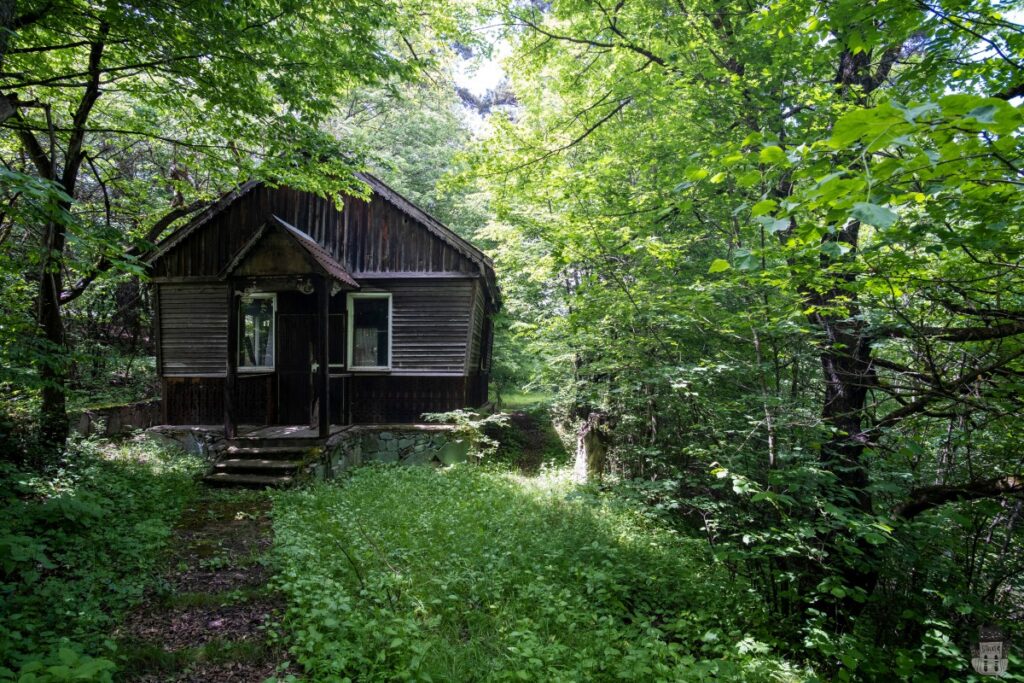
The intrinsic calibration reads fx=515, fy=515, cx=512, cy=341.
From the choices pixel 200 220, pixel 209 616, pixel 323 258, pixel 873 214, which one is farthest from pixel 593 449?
pixel 200 220

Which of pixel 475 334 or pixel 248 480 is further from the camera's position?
pixel 475 334

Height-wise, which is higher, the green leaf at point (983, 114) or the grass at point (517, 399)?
the green leaf at point (983, 114)

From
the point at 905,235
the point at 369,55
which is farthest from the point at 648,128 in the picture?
the point at 905,235

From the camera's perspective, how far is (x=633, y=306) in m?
6.41

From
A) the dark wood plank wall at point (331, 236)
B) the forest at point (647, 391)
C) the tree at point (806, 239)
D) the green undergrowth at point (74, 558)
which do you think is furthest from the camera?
the dark wood plank wall at point (331, 236)

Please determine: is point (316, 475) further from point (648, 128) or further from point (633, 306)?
point (648, 128)

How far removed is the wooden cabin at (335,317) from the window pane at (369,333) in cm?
2

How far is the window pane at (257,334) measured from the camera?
11023mm

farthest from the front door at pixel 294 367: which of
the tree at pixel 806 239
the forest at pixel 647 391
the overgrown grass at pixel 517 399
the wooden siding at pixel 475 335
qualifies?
the overgrown grass at pixel 517 399

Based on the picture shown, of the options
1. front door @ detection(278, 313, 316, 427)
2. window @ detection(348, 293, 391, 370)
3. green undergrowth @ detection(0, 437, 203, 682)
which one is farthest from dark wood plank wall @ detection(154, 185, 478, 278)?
green undergrowth @ detection(0, 437, 203, 682)

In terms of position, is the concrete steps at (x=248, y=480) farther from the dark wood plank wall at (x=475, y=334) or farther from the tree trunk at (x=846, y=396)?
the tree trunk at (x=846, y=396)

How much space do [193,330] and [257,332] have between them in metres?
1.55

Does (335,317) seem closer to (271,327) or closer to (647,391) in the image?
(271,327)

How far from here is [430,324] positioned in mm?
10969
